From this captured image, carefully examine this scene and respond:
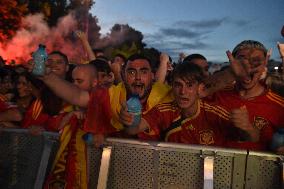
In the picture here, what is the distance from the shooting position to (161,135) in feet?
12.3

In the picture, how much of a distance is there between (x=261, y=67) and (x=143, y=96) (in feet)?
3.92

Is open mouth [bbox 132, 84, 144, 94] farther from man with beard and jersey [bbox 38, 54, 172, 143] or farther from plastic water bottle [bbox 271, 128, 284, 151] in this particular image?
plastic water bottle [bbox 271, 128, 284, 151]

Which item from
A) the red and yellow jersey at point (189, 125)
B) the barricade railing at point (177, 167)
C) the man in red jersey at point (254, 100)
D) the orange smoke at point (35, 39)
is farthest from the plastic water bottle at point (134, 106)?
the orange smoke at point (35, 39)

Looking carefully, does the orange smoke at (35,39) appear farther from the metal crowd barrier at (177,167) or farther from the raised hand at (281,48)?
the metal crowd barrier at (177,167)

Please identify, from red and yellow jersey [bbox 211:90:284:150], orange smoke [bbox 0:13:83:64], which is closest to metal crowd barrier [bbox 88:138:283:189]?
red and yellow jersey [bbox 211:90:284:150]

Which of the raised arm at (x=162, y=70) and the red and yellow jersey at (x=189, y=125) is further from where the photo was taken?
the raised arm at (x=162, y=70)

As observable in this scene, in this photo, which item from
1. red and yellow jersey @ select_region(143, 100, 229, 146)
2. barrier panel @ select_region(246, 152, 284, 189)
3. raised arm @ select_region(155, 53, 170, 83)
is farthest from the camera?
raised arm @ select_region(155, 53, 170, 83)

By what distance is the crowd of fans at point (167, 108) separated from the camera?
3.66 meters

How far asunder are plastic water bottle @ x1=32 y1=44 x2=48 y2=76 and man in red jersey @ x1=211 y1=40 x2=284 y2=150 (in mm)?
1710

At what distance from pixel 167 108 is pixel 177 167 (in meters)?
0.72

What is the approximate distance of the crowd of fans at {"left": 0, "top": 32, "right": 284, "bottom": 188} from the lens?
12.0ft

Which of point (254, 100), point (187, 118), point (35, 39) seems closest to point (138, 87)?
point (187, 118)

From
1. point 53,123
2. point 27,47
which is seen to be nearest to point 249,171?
point 53,123

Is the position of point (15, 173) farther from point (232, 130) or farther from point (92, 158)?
point (232, 130)
